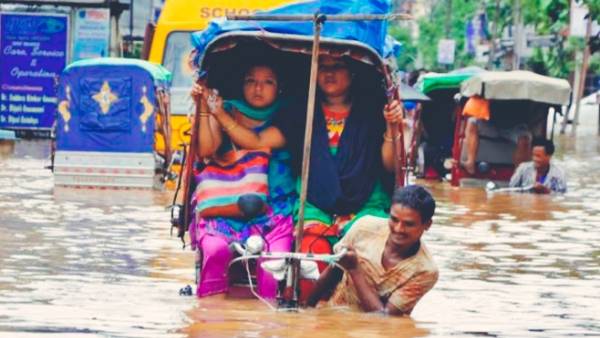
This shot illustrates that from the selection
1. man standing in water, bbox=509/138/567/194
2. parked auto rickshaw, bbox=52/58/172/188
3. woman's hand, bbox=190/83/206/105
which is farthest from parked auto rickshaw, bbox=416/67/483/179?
woman's hand, bbox=190/83/206/105

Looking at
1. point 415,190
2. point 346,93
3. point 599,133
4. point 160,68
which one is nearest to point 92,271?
point 346,93

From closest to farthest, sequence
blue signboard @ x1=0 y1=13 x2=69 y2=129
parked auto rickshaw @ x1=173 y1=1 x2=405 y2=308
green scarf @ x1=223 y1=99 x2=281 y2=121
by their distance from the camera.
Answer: parked auto rickshaw @ x1=173 y1=1 x2=405 y2=308 < green scarf @ x1=223 y1=99 x2=281 y2=121 < blue signboard @ x1=0 y1=13 x2=69 y2=129

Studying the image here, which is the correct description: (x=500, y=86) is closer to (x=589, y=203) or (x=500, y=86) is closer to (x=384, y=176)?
(x=589, y=203)

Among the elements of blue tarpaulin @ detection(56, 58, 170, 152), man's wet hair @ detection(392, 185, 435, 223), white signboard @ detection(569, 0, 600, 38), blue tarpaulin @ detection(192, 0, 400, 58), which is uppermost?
blue tarpaulin @ detection(192, 0, 400, 58)

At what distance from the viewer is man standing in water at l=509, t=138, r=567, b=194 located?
23.7 metres

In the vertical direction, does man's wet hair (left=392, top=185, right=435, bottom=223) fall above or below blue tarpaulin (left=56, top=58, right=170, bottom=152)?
above

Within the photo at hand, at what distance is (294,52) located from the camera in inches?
452

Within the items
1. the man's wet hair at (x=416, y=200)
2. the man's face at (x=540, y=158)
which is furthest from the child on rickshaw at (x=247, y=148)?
the man's face at (x=540, y=158)

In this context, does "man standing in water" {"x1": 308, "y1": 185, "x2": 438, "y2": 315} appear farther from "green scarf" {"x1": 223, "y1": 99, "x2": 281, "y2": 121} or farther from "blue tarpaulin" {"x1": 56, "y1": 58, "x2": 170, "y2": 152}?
"blue tarpaulin" {"x1": 56, "y1": 58, "x2": 170, "y2": 152}

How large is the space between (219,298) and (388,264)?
127 centimetres

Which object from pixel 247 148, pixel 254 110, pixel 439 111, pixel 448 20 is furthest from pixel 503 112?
pixel 448 20

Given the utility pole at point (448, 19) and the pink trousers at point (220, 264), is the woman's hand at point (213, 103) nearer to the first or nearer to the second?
the pink trousers at point (220, 264)

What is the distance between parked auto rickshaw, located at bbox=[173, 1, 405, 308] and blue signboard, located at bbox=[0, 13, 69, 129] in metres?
21.9

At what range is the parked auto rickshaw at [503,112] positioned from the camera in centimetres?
2555
